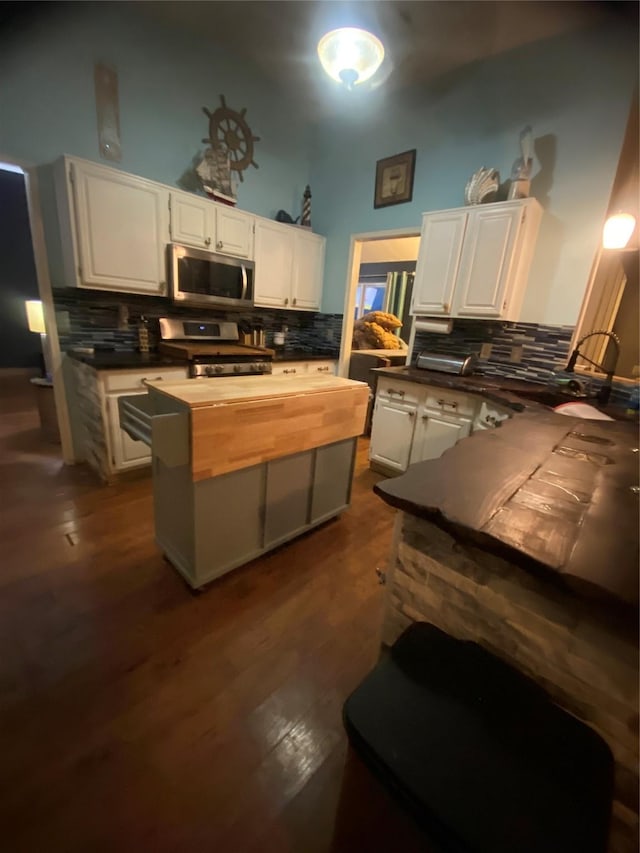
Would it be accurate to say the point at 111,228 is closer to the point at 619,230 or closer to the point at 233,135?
the point at 233,135

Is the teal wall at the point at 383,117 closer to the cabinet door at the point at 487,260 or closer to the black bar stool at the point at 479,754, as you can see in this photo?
the cabinet door at the point at 487,260

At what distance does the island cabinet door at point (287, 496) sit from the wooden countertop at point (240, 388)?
371mm

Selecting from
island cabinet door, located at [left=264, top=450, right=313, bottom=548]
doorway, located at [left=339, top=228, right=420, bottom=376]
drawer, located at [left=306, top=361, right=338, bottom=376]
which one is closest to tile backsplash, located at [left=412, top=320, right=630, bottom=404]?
doorway, located at [left=339, top=228, right=420, bottom=376]

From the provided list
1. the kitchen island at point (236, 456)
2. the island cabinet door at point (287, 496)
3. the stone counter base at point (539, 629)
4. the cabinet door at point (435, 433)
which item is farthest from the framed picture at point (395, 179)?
the stone counter base at point (539, 629)

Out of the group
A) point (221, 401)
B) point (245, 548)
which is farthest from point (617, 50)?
point (245, 548)

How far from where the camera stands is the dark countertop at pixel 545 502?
64cm

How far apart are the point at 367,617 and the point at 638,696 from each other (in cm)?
117

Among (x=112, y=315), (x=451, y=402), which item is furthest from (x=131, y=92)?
(x=451, y=402)

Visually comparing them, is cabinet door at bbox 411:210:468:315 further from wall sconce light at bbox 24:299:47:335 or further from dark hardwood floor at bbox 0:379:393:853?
wall sconce light at bbox 24:299:47:335

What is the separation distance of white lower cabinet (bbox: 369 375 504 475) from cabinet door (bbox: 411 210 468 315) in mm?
706

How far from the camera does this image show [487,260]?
2594 millimetres

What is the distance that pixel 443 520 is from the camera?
2.53 ft

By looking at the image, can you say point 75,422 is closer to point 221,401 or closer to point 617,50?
point 221,401

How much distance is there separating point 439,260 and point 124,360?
2536 millimetres
